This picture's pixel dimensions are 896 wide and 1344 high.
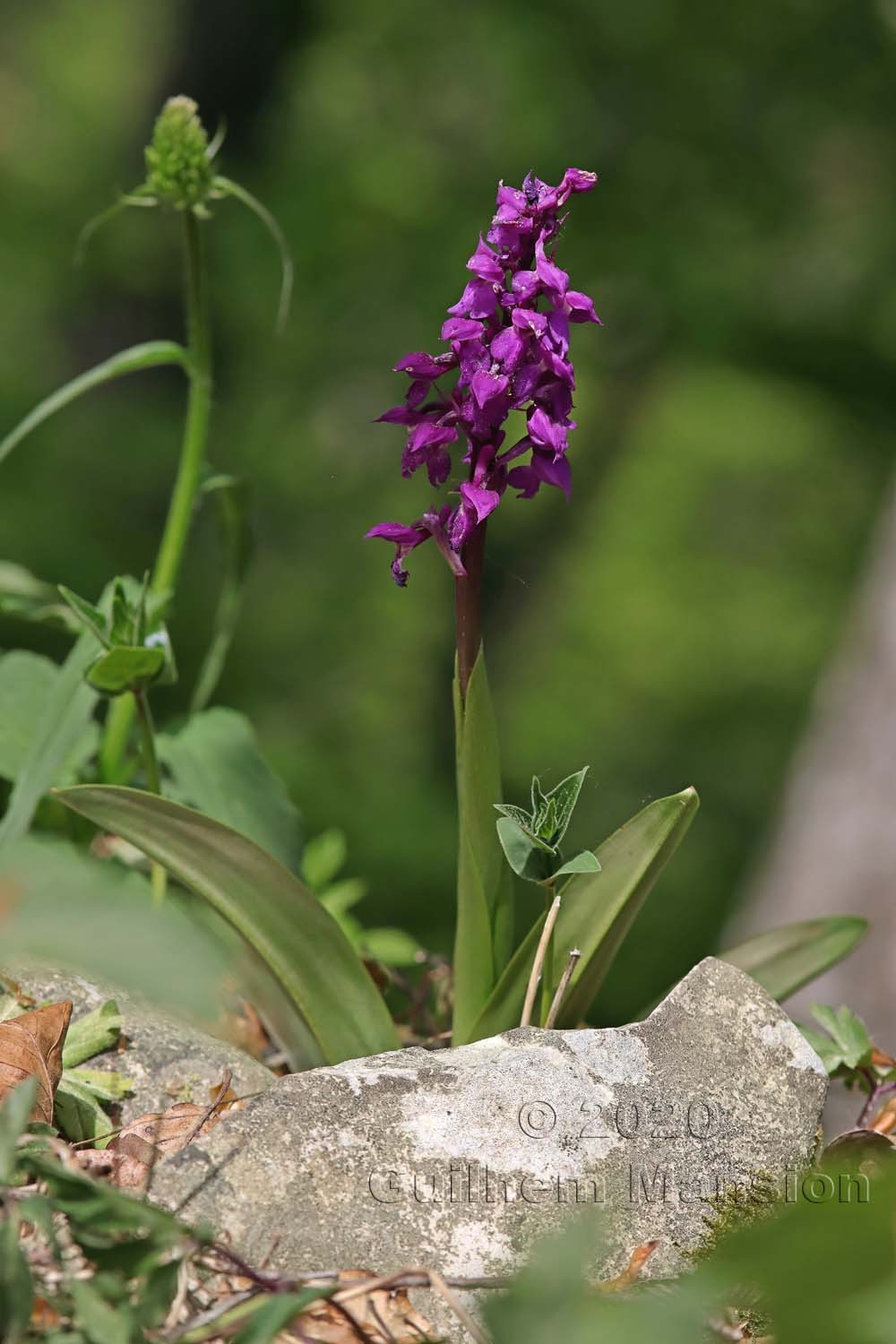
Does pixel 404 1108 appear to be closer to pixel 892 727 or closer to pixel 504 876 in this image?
pixel 504 876

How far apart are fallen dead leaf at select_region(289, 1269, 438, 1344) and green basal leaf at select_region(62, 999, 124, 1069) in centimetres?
31

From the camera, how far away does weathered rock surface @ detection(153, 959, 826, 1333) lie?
801mm

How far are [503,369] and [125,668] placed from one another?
43cm

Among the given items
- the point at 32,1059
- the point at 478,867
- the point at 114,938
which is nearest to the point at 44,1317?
the point at 32,1059

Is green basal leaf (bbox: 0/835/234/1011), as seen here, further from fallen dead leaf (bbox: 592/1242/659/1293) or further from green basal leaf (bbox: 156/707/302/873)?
green basal leaf (bbox: 156/707/302/873)

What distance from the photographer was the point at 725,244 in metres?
4.34

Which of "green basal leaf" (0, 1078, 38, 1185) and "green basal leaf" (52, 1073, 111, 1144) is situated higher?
"green basal leaf" (0, 1078, 38, 1185)

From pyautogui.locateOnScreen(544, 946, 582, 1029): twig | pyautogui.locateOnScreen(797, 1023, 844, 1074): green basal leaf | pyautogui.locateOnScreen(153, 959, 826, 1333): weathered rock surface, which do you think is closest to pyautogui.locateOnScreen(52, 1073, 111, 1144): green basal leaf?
pyautogui.locateOnScreen(153, 959, 826, 1333): weathered rock surface

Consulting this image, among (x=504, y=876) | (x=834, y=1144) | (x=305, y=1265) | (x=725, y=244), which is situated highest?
(x=725, y=244)

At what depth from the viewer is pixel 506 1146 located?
0.85 m

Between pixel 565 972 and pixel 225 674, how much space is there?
3.83m

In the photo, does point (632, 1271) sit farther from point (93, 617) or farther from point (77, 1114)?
point (93, 617)

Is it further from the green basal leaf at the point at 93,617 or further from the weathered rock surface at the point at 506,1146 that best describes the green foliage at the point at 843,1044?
the green basal leaf at the point at 93,617

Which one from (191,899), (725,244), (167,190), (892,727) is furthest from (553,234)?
(725,244)
